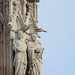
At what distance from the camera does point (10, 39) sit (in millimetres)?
18094

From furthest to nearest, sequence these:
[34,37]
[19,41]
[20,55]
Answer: [34,37] < [19,41] < [20,55]

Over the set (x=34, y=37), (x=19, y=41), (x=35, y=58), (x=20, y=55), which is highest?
(x=34, y=37)

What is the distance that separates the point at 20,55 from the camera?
17.8 meters

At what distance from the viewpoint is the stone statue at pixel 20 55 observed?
57.7ft

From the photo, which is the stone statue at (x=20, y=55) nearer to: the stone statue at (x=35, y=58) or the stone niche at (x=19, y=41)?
the stone niche at (x=19, y=41)

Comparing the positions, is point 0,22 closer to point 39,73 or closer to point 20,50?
point 20,50

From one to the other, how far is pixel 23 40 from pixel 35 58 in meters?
0.93

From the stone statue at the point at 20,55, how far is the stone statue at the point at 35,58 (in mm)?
264

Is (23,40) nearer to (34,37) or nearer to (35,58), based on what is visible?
(34,37)

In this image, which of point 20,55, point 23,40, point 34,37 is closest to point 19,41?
point 23,40

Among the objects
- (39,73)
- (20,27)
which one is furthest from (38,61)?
(20,27)

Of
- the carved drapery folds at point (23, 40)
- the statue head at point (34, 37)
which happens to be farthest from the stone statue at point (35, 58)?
the statue head at point (34, 37)

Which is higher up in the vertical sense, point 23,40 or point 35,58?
point 23,40

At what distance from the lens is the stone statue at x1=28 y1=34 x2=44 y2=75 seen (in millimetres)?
17922
